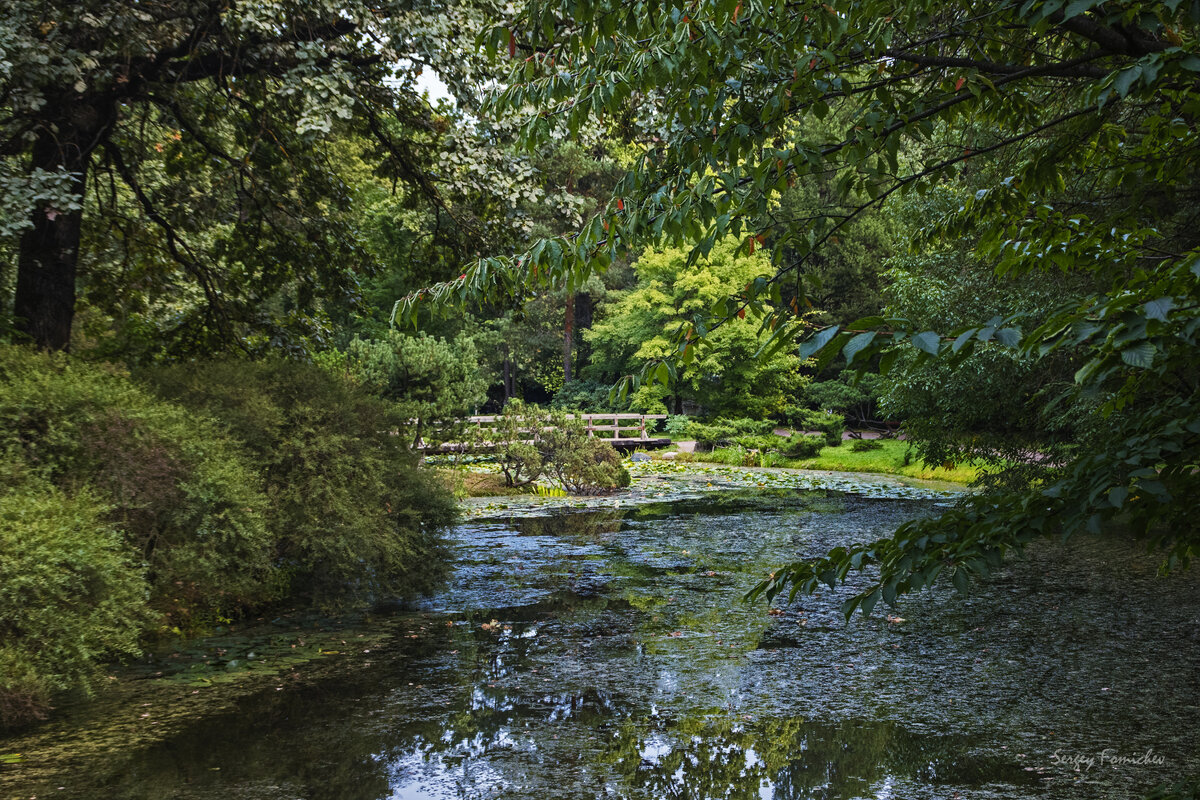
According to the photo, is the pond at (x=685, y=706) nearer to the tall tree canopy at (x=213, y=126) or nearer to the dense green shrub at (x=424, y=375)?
the tall tree canopy at (x=213, y=126)

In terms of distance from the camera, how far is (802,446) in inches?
1065

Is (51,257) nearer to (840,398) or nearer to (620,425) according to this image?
(620,425)

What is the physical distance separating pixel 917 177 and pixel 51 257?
8657 mm

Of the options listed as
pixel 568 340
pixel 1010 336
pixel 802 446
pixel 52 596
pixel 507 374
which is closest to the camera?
pixel 1010 336

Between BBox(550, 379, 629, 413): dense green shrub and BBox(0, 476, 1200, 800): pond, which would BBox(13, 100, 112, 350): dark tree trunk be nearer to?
BBox(0, 476, 1200, 800): pond

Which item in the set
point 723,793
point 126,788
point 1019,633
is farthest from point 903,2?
point 1019,633

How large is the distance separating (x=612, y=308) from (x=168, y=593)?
90.1 ft

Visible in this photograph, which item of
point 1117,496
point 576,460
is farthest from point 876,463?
point 1117,496

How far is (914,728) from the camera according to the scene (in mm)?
5504

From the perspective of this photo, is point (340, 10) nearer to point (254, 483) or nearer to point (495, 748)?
point (254, 483)

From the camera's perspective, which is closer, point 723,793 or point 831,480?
point 723,793

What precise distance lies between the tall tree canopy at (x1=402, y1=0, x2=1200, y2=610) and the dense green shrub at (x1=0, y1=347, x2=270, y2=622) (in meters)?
4.33

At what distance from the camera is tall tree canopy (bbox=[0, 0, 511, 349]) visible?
293 inches

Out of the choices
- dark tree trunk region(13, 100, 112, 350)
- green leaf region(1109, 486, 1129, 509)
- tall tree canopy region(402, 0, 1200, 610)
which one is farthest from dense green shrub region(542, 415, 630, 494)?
green leaf region(1109, 486, 1129, 509)
